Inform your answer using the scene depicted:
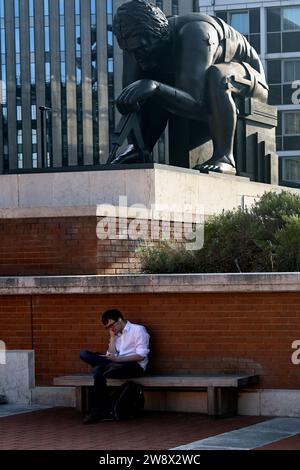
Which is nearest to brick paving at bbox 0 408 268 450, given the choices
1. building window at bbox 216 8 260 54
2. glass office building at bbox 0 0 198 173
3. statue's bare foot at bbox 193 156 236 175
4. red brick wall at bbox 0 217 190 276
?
red brick wall at bbox 0 217 190 276

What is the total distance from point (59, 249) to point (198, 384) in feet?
8.94

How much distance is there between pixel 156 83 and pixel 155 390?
5148 mm

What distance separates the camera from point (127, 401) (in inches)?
425

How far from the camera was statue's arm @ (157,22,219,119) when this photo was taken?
15.2m

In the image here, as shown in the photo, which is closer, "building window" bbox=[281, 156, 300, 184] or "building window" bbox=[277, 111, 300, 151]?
"building window" bbox=[277, 111, 300, 151]

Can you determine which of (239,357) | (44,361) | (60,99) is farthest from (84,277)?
(60,99)

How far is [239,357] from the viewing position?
36.4ft

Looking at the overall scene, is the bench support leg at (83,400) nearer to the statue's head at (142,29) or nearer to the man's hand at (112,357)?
the man's hand at (112,357)

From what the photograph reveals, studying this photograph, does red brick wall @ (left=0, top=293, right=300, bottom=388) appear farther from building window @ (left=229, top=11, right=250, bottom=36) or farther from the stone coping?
building window @ (left=229, top=11, right=250, bottom=36)

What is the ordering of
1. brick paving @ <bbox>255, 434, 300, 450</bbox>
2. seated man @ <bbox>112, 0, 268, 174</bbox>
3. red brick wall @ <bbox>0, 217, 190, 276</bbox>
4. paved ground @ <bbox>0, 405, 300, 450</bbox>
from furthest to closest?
1. seated man @ <bbox>112, 0, 268, 174</bbox>
2. red brick wall @ <bbox>0, 217, 190, 276</bbox>
3. paved ground @ <bbox>0, 405, 300, 450</bbox>
4. brick paving @ <bbox>255, 434, 300, 450</bbox>

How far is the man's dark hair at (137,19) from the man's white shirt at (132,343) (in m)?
5.55

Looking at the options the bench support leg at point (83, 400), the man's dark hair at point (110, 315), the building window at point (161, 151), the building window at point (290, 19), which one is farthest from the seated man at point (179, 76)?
the building window at point (161, 151)

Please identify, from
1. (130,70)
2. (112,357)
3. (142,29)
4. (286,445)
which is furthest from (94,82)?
(286,445)
